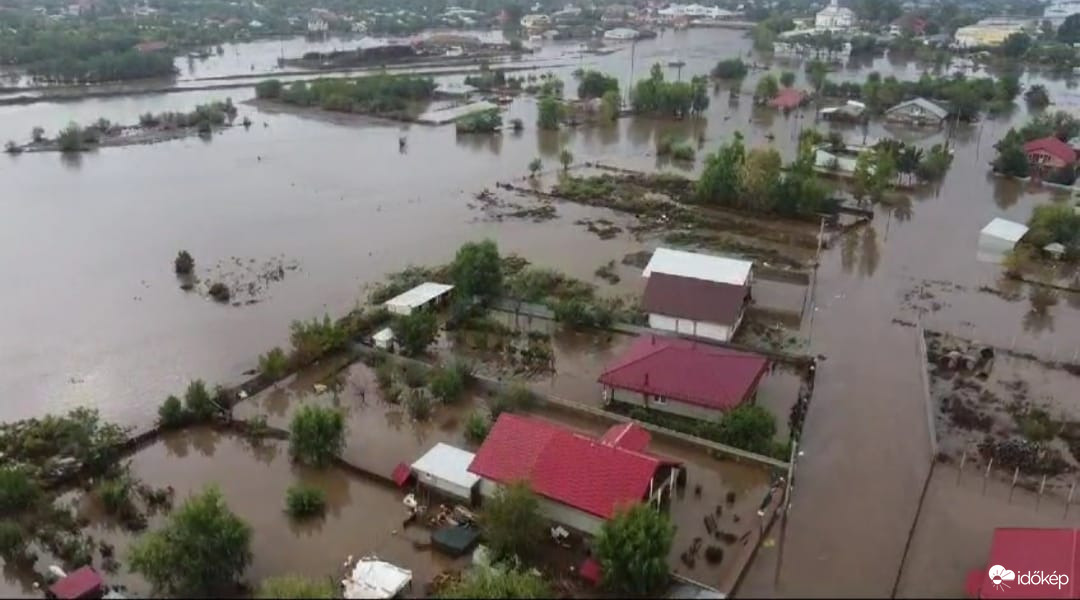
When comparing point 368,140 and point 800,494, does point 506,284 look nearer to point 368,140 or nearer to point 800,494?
point 800,494

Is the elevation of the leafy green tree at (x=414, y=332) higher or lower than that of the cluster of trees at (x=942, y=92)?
lower

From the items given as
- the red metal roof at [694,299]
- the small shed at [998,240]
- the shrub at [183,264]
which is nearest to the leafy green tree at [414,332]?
the red metal roof at [694,299]

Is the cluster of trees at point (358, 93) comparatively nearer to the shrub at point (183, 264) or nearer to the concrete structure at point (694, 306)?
the shrub at point (183, 264)

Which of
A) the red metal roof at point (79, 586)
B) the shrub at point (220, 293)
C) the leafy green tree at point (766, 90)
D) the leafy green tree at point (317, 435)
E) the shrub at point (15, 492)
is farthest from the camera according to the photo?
the leafy green tree at point (766, 90)

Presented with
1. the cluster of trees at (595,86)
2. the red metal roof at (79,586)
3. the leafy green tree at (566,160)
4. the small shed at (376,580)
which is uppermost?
the cluster of trees at (595,86)

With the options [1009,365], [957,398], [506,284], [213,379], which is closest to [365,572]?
[213,379]

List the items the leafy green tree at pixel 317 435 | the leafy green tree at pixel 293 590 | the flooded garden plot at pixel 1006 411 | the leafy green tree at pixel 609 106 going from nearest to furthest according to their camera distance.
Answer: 1. the leafy green tree at pixel 293 590
2. the leafy green tree at pixel 317 435
3. the flooded garden plot at pixel 1006 411
4. the leafy green tree at pixel 609 106

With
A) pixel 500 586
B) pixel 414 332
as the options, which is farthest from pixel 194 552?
pixel 414 332

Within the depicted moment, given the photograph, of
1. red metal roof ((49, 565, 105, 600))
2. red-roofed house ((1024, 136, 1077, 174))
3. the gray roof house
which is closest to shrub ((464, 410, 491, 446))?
red metal roof ((49, 565, 105, 600))

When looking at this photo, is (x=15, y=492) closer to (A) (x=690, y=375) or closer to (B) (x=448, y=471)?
(B) (x=448, y=471)
